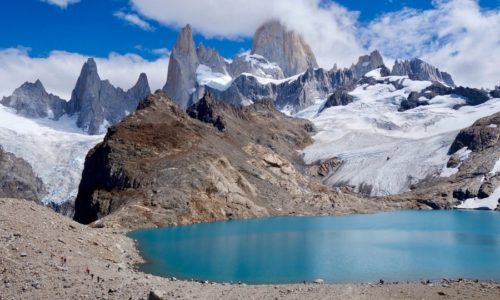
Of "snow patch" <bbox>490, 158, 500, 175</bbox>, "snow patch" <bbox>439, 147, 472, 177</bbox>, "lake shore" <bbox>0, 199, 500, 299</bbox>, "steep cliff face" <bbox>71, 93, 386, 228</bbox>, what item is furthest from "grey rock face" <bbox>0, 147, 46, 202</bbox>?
"lake shore" <bbox>0, 199, 500, 299</bbox>

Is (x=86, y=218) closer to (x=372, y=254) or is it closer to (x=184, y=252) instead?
(x=184, y=252)

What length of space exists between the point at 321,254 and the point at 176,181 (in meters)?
56.0

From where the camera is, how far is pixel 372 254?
4900cm

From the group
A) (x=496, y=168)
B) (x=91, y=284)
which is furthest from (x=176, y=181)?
(x=496, y=168)

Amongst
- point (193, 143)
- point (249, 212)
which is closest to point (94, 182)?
point (193, 143)

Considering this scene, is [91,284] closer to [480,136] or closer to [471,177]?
[471,177]

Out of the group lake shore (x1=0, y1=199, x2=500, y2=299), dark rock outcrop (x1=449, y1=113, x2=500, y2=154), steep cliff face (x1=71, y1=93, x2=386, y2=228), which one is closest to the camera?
lake shore (x1=0, y1=199, x2=500, y2=299)

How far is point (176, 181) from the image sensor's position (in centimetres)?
10219

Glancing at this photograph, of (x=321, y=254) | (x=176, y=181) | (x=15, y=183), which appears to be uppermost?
(x=176, y=181)

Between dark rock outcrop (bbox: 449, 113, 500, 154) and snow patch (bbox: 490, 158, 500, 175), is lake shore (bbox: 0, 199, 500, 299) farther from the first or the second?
dark rock outcrop (bbox: 449, 113, 500, 154)

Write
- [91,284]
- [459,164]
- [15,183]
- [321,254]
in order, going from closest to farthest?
[91,284]
[321,254]
[459,164]
[15,183]

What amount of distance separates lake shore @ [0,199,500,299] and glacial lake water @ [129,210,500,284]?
557 cm

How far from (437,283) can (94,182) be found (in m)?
89.7

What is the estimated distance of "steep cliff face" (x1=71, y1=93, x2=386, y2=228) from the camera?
9662 cm
